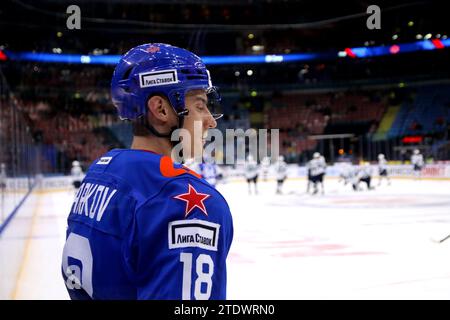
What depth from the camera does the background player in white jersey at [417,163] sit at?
11297mm

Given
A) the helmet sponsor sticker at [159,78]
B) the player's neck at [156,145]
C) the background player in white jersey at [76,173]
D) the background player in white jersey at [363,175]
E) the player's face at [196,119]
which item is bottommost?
the background player in white jersey at [363,175]

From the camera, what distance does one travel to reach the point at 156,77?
67 cm

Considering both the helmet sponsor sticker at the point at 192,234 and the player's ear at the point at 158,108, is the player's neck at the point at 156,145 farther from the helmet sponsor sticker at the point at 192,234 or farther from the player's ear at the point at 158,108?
the helmet sponsor sticker at the point at 192,234

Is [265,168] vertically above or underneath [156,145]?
underneath

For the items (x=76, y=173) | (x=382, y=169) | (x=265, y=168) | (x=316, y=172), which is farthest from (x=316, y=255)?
(x=265, y=168)

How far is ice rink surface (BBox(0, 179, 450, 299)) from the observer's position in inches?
102

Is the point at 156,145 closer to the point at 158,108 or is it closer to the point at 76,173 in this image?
the point at 158,108

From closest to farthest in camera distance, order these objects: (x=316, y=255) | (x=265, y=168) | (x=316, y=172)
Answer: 1. (x=316, y=255)
2. (x=316, y=172)
3. (x=265, y=168)

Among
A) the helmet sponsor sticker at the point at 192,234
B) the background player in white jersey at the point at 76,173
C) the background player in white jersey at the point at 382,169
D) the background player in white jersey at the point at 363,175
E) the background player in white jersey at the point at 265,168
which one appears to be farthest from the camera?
the background player in white jersey at the point at 265,168

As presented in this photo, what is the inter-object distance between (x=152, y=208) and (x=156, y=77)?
0.19 m

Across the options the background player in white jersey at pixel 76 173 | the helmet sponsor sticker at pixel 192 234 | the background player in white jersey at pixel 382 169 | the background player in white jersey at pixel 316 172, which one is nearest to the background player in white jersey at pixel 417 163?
the background player in white jersey at pixel 382 169

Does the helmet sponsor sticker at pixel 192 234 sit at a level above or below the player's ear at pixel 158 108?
below

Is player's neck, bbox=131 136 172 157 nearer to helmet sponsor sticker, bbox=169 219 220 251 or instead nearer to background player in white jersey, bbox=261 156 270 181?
helmet sponsor sticker, bbox=169 219 220 251

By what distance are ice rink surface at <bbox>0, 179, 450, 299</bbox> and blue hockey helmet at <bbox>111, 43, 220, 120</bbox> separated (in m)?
1.86
